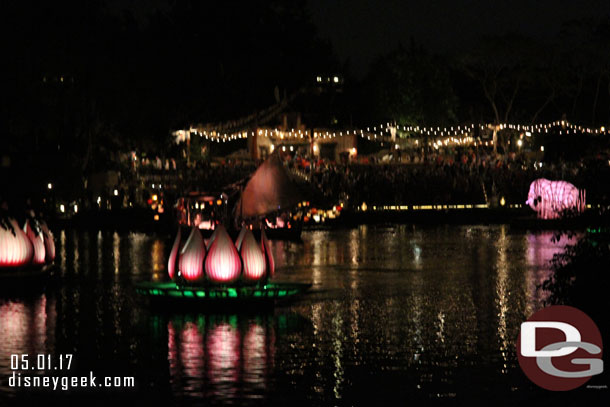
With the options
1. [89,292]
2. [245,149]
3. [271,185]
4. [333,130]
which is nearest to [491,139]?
[333,130]

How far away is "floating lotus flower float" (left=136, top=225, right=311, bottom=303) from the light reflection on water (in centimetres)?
42

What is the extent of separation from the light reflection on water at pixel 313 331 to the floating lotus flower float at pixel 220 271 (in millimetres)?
421

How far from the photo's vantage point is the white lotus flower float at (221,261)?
1655 cm

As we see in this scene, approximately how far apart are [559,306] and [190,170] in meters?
30.9

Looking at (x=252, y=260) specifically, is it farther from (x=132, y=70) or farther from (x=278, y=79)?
(x=278, y=79)

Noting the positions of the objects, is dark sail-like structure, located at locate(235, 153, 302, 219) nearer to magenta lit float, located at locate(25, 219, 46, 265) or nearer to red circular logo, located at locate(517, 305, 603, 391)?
magenta lit float, located at locate(25, 219, 46, 265)

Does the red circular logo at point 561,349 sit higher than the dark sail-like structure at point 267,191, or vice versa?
the dark sail-like structure at point 267,191

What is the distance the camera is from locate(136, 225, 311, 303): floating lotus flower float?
1653 cm

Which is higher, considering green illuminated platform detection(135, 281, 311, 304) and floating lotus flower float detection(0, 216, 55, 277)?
floating lotus flower float detection(0, 216, 55, 277)

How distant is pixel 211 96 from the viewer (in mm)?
58688

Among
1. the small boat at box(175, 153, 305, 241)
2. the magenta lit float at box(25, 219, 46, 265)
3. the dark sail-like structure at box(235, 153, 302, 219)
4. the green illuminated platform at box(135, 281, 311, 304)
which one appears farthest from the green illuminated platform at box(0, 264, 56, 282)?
the dark sail-like structure at box(235, 153, 302, 219)

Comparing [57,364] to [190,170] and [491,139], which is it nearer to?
[190,170]

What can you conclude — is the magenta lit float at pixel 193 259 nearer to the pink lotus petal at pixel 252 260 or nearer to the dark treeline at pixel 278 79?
the pink lotus petal at pixel 252 260

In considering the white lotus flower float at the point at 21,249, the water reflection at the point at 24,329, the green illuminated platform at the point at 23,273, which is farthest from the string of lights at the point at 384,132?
the water reflection at the point at 24,329
